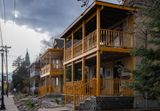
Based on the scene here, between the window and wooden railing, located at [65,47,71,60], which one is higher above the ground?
wooden railing, located at [65,47,71,60]

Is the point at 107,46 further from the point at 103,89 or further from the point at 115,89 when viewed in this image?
the point at 103,89

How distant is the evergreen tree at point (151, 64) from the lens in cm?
1355

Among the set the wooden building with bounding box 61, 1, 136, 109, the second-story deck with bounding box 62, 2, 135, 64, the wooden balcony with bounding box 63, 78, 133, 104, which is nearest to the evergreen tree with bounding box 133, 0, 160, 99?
the wooden building with bounding box 61, 1, 136, 109

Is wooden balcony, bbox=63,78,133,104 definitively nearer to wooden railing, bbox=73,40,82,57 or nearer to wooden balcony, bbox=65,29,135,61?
wooden balcony, bbox=65,29,135,61

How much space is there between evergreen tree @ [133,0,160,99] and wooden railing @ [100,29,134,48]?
19.9 feet

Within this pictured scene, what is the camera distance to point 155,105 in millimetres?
21000

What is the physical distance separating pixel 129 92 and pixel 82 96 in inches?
123

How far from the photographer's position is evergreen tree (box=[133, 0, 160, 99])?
1355 cm

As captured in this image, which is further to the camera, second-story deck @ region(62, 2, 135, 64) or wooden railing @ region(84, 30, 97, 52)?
wooden railing @ region(84, 30, 97, 52)

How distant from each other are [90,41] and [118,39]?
1.93 meters

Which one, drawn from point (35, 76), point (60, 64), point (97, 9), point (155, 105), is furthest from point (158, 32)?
point (35, 76)

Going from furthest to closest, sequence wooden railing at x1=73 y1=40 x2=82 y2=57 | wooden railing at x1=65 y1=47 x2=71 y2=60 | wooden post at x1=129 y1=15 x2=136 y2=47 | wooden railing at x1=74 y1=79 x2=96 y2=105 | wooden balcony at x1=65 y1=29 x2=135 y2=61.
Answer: wooden railing at x1=65 y1=47 x2=71 y2=60, wooden railing at x1=73 y1=40 x2=82 y2=57, wooden post at x1=129 y1=15 x2=136 y2=47, wooden railing at x1=74 y1=79 x2=96 y2=105, wooden balcony at x1=65 y1=29 x2=135 y2=61

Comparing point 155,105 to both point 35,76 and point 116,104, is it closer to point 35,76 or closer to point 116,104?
point 116,104

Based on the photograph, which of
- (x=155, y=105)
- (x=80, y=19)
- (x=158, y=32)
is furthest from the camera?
(x=80, y=19)
